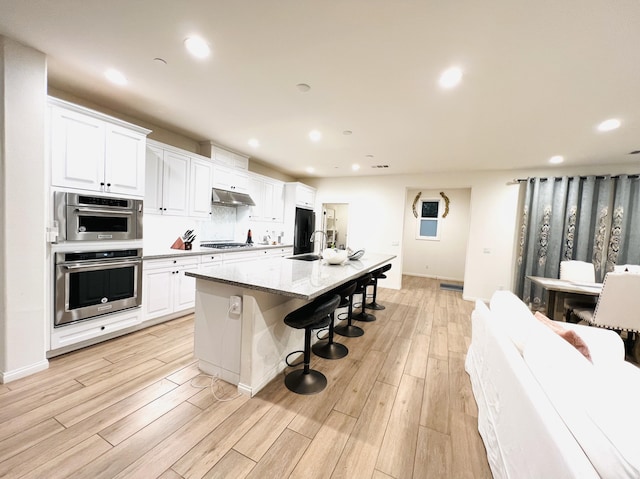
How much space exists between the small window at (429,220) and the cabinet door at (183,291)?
250 inches

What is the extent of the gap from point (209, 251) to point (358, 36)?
10.3 feet

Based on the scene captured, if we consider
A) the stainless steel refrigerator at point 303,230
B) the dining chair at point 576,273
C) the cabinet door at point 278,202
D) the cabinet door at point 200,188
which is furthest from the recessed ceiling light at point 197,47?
the dining chair at point 576,273

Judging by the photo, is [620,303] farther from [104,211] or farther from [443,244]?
[104,211]

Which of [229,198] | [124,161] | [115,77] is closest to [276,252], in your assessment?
[229,198]

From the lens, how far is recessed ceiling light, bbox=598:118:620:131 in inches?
106

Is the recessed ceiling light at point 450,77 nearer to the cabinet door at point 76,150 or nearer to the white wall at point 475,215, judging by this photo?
the cabinet door at point 76,150

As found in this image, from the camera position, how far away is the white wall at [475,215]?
493 centimetres

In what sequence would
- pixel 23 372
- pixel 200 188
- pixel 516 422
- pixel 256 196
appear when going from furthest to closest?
pixel 256 196 < pixel 200 188 < pixel 23 372 < pixel 516 422

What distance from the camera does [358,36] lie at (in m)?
1.71

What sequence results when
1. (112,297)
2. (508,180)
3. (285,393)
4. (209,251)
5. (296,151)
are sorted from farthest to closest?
(508,180), (296,151), (209,251), (112,297), (285,393)

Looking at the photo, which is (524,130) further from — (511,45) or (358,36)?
(358,36)

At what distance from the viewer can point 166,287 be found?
3.25m

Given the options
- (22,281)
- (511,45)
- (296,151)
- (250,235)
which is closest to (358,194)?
(296,151)

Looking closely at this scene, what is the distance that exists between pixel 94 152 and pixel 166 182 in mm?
968
